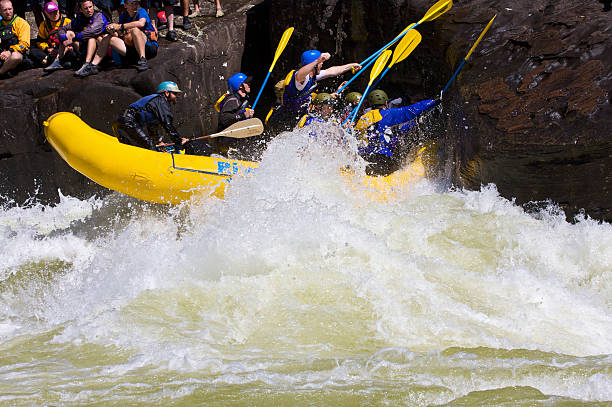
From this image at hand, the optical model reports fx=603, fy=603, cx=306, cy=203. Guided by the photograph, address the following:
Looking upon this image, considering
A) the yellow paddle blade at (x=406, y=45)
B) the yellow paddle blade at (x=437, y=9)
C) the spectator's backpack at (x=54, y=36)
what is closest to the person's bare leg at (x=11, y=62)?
the spectator's backpack at (x=54, y=36)

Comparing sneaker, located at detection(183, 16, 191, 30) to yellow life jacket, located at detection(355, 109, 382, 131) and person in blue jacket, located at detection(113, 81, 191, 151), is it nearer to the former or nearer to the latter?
person in blue jacket, located at detection(113, 81, 191, 151)

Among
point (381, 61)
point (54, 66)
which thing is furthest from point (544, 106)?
point (54, 66)

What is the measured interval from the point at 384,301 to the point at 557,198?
6.85 ft

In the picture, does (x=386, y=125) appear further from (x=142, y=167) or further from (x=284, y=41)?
(x=142, y=167)

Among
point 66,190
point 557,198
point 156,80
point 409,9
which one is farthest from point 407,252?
point 66,190

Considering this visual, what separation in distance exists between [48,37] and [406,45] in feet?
14.7

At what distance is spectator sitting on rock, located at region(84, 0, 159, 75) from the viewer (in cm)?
697

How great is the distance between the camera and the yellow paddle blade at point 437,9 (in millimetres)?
5781

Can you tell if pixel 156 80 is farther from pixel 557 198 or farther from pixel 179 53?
pixel 557 198

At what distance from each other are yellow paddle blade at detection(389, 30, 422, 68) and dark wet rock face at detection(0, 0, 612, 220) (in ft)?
0.46

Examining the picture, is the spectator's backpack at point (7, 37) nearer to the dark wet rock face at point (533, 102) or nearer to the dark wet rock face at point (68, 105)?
the dark wet rock face at point (68, 105)

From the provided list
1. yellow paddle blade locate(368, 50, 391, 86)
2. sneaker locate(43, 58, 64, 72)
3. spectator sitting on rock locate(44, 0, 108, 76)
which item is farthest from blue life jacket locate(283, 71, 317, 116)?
sneaker locate(43, 58, 64, 72)

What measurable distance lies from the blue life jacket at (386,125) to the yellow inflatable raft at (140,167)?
1227 mm

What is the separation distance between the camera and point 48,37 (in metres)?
7.54
